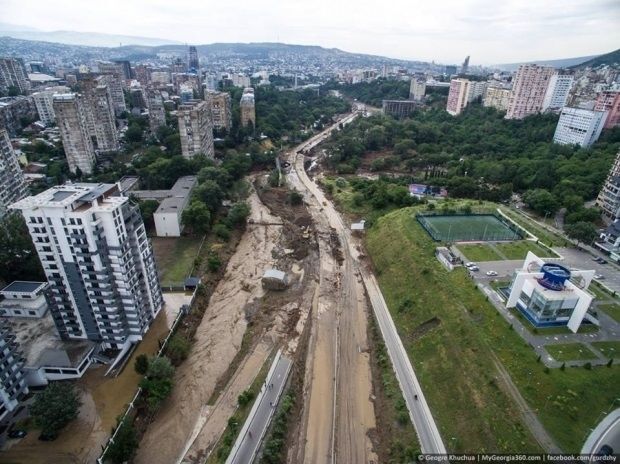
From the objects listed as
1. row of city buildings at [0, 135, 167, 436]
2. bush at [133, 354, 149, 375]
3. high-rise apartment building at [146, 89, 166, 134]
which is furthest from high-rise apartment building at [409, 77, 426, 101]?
bush at [133, 354, 149, 375]

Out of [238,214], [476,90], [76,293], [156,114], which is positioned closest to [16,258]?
[76,293]

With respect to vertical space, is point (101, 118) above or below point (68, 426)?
above

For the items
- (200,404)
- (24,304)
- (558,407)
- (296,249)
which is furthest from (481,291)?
(24,304)

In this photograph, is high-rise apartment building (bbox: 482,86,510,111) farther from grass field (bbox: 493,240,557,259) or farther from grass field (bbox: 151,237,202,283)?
grass field (bbox: 151,237,202,283)

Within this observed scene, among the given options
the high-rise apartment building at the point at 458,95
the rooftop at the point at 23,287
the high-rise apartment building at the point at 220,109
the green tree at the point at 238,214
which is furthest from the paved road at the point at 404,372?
the high-rise apartment building at the point at 458,95

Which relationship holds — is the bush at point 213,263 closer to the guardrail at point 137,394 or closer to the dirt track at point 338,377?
the guardrail at point 137,394

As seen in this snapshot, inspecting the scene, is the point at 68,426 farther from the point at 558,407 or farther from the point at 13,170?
the point at 13,170
